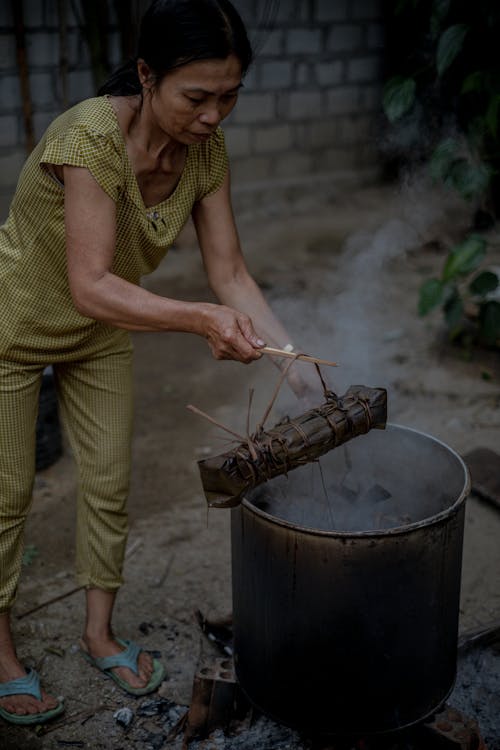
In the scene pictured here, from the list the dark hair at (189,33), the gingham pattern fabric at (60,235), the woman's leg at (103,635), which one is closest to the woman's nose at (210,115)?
the dark hair at (189,33)

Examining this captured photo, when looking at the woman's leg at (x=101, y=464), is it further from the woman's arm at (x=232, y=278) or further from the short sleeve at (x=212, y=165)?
the short sleeve at (x=212, y=165)

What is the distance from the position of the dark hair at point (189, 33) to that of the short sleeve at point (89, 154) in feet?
0.76

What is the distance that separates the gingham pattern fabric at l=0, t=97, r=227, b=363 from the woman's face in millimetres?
147

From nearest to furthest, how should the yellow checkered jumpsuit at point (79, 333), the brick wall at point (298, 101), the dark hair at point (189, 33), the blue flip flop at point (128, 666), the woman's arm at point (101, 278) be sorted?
the dark hair at point (189, 33) → the woman's arm at point (101, 278) → the yellow checkered jumpsuit at point (79, 333) → the blue flip flop at point (128, 666) → the brick wall at point (298, 101)

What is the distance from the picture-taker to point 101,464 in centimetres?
272

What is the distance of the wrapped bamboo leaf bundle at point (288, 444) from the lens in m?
2.09

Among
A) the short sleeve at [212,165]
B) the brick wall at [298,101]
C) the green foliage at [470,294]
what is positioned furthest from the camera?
the brick wall at [298,101]

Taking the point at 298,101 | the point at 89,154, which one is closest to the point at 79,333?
the point at 89,154

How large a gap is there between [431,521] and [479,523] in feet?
6.04

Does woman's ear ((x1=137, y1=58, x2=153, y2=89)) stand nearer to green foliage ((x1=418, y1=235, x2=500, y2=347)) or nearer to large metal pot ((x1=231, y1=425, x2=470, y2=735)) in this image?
large metal pot ((x1=231, y1=425, x2=470, y2=735))

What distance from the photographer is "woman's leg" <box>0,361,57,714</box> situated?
8.36ft

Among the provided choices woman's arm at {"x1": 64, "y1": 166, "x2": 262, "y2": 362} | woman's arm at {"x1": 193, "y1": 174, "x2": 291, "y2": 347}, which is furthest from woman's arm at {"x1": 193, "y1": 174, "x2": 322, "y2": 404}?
woman's arm at {"x1": 64, "y1": 166, "x2": 262, "y2": 362}

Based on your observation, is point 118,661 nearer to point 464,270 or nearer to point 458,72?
point 464,270

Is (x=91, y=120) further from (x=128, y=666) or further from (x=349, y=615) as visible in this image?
(x=128, y=666)
